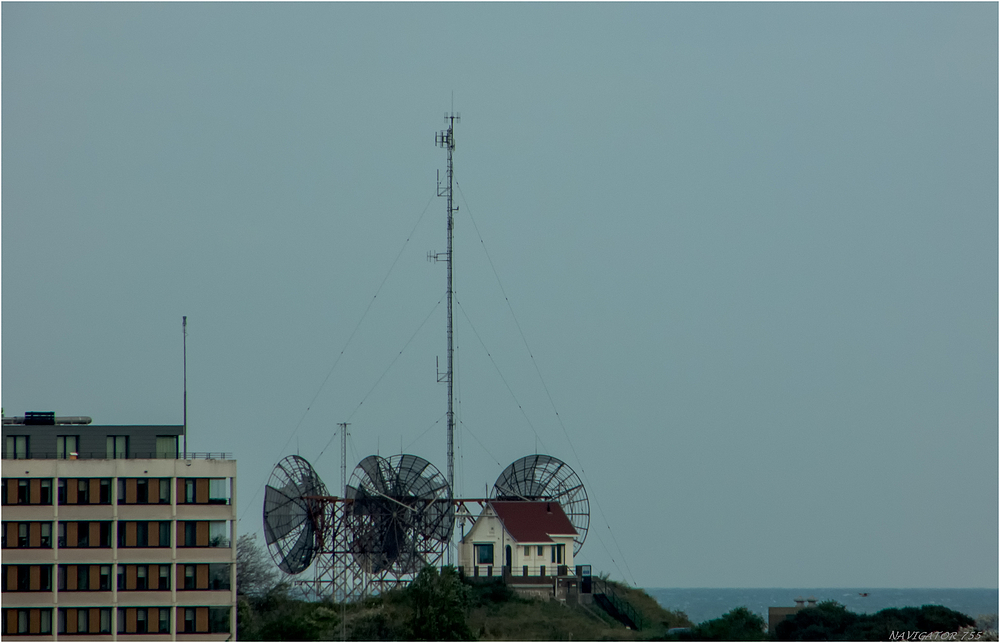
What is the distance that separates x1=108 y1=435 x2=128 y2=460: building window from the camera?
83688 mm

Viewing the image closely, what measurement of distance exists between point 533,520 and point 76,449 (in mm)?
29959

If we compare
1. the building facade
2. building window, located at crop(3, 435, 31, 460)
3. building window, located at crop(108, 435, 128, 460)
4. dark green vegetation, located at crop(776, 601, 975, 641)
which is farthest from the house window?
building window, located at crop(3, 435, 31, 460)

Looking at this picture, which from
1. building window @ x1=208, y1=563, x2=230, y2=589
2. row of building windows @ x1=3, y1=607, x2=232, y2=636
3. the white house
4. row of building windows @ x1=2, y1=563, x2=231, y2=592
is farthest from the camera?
the white house

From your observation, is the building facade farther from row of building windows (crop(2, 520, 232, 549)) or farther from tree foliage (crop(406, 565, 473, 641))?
tree foliage (crop(406, 565, 473, 641))

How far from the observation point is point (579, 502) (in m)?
101

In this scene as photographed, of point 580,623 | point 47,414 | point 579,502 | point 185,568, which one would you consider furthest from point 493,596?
point 47,414

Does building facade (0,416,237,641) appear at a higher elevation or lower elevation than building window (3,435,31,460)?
lower

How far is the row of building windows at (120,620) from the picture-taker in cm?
7638

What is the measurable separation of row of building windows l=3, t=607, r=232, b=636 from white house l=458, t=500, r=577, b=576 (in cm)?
2166

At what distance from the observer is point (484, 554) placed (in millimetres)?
96312

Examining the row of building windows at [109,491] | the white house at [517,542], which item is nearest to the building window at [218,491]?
the row of building windows at [109,491]

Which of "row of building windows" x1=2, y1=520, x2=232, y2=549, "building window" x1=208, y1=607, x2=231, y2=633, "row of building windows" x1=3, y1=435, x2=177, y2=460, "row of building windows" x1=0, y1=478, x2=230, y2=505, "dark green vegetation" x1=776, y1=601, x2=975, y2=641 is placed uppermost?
"row of building windows" x1=3, y1=435, x2=177, y2=460

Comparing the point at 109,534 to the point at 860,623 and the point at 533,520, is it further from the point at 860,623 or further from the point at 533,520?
the point at 860,623

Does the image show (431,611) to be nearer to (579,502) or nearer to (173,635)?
(173,635)
